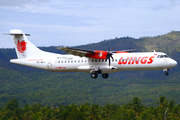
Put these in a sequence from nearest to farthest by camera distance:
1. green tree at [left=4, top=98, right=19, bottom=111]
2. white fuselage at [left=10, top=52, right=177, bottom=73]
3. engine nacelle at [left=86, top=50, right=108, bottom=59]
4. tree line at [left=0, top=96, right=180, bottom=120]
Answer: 1. white fuselage at [left=10, top=52, right=177, bottom=73]
2. engine nacelle at [left=86, top=50, right=108, bottom=59]
3. tree line at [left=0, top=96, right=180, bottom=120]
4. green tree at [left=4, top=98, right=19, bottom=111]

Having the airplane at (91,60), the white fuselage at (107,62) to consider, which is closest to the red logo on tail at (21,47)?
the airplane at (91,60)

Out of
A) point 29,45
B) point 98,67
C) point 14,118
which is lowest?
point 14,118

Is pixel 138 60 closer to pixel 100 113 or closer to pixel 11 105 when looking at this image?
pixel 100 113

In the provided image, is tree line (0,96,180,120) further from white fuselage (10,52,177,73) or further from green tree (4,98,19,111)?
white fuselage (10,52,177,73)

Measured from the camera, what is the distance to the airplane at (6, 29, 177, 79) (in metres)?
42.4

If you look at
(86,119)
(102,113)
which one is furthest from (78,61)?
(102,113)

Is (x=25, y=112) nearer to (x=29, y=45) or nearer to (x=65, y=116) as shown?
(x=65, y=116)

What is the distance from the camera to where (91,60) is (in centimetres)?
4412

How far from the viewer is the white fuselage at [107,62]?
139 feet

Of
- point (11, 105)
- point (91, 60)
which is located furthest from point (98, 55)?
point (11, 105)

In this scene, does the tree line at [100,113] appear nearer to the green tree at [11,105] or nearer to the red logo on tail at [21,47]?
the green tree at [11,105]

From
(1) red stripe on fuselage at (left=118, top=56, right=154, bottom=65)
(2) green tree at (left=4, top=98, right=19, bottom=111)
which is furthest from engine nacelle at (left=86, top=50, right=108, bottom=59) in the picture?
(2) green tree at (left=4, top=98, right=19, bottom=111)

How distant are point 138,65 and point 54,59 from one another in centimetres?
1314

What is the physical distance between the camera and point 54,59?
4597 cm
